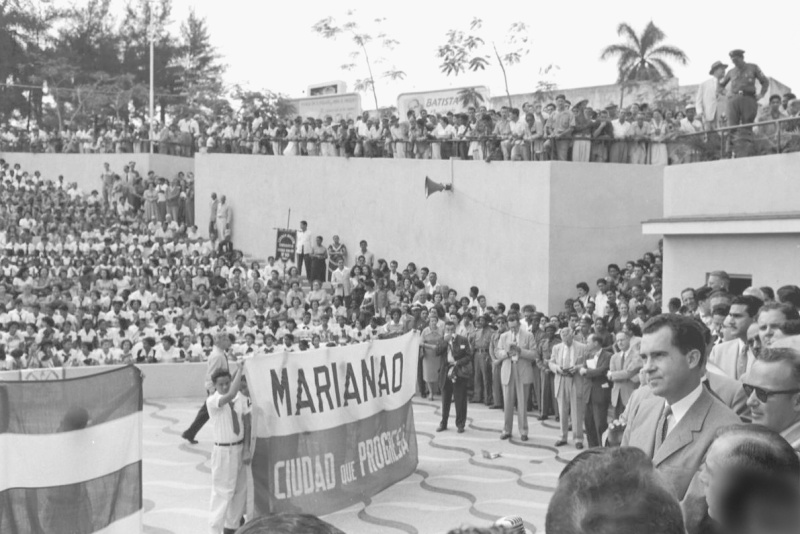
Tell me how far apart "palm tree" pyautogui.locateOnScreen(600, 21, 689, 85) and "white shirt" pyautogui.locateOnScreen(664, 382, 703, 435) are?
40.3m

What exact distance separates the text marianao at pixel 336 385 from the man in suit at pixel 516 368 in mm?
2804

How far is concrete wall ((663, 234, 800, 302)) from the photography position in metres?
14.6

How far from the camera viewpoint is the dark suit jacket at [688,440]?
416 cm

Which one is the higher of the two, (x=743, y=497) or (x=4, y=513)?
(x=743, y=497)

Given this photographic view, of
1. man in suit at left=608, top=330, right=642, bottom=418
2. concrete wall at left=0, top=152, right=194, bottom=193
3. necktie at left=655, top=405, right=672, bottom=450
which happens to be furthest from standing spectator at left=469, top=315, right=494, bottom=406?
concrete wall at left=0, top=152, right=194, bottom=193

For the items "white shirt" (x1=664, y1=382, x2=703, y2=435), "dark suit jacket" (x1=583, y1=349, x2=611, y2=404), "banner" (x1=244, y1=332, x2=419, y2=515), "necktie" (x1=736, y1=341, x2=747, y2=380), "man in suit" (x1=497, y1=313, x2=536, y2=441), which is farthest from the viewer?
"man in suit" (x1=497, y1=313, x2=536, y2=441)

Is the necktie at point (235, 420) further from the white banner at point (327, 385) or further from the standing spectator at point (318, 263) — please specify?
the standing spectator at point (318, 263)

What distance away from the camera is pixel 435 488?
12062 millimetres

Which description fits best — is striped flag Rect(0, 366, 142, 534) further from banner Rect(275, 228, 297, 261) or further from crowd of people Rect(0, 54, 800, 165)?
banner Rect(275, 228, 297, 261)

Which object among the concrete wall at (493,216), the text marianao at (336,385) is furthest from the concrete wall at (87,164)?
the text marianao at (336,385)

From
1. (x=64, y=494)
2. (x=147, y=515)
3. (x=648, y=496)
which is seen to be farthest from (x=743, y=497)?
(x=147, y=515)

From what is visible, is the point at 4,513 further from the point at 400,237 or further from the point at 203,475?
the point at 400,237

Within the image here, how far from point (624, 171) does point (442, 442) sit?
9.87m

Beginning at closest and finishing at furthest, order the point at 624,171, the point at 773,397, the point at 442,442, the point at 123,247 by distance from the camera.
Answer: the point at 773,397 < the point at 442,442 < the point at 624,171 < the point at 123,247
